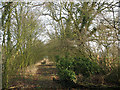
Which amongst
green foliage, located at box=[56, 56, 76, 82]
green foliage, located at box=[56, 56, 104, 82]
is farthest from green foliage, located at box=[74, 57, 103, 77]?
green foliage, located at box=[56, 56, 76, 82]

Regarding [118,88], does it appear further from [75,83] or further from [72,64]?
[72,64]

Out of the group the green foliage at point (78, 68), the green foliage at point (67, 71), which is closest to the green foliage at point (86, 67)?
the green foliage at point (78, 68)

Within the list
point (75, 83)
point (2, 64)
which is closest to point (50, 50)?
point (75, 83)

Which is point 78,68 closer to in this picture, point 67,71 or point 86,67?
point 86,67

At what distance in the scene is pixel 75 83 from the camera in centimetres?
406

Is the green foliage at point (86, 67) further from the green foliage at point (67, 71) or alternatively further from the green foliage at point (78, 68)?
the green foliage at point (67, 71)

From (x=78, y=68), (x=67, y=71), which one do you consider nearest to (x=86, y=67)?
(x=78, y=68)

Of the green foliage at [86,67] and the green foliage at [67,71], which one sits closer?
the green foliage at [67,71]

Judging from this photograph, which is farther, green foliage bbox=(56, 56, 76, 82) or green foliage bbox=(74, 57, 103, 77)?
green foliage bbox=(74, 57, 103, 77)

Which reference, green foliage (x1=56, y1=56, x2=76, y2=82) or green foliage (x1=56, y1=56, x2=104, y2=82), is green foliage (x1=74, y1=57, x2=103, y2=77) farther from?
green foliage (x1=56, y1=56, x2=76, y2=82)

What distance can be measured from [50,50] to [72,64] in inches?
102

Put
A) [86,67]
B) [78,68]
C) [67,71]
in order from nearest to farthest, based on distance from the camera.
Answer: [67,71] → [86,67] → [78,68]

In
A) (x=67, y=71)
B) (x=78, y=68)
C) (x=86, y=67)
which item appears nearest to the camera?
(x=67, y=71)

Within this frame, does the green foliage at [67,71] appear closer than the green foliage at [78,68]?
Yes
